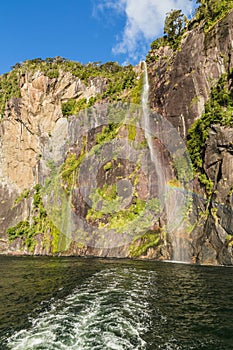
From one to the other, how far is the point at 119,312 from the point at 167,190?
2542 centimetres

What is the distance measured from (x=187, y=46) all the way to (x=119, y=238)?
28.2m

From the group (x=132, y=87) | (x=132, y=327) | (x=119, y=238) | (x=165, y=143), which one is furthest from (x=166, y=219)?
(x=132, y=87)

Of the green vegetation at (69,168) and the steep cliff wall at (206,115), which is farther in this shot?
the green vegetation at (69,168)

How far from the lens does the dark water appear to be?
1029 centimetres

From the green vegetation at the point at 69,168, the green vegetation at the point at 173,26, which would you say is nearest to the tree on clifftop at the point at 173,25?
the green vegetation at the point at 173,26

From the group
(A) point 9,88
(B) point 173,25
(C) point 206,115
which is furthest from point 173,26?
(A) point 9,88

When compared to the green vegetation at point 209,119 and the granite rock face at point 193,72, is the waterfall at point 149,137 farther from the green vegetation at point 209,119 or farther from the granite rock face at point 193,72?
the green vegetation at point 209,119

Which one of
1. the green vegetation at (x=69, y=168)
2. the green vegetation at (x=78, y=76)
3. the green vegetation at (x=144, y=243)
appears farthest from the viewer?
the green vegetation at (x=78, y=76)

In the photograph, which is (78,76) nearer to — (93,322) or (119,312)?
(119,312)

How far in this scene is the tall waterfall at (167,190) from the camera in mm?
32478

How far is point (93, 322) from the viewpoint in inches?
478

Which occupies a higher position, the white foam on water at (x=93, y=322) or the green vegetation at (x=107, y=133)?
the green vegetation at (x=107, y=133)

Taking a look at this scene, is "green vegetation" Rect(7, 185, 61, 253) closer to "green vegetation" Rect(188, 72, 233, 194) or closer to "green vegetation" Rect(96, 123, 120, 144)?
"green vegetation" Rect(96, 123, 120, 144)

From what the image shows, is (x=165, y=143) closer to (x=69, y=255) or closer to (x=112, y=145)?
(x=112, y=145)
